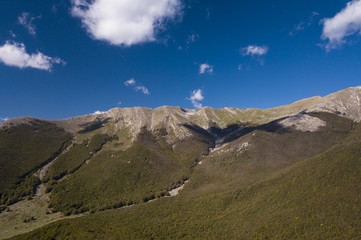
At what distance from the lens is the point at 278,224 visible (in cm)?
10294

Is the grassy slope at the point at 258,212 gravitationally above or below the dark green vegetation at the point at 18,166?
below

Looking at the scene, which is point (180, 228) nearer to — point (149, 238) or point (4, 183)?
point (149, 238)

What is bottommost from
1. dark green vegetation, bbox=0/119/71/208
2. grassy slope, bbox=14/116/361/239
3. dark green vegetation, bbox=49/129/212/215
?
grassy slope, bbox=14/116/361/239

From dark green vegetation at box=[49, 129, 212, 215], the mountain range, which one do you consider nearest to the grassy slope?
the mountain range

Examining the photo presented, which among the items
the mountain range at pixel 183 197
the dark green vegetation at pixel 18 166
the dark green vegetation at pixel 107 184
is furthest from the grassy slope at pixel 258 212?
the dark green vegetation at pixel 18 166

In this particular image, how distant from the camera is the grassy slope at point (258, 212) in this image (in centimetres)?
9406

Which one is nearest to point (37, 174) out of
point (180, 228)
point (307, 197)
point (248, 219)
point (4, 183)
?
point (4, 183)

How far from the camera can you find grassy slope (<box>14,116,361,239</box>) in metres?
94.1

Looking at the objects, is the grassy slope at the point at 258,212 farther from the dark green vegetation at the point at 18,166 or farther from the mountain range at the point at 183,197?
the dark green vegetation at the point at 18,166

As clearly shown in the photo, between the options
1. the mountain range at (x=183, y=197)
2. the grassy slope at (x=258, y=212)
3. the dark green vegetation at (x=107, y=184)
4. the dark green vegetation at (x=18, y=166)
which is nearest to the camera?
the grassy slope at (x=258, y=212)

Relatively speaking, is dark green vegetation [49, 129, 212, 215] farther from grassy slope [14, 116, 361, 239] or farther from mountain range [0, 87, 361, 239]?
grassy slope [14, 116, 361, 239]

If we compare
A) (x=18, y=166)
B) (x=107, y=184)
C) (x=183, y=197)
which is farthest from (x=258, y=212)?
(x=18, y=166)

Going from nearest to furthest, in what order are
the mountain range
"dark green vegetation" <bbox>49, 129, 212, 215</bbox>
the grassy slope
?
1. the grassy slope
2. the mountain range
3. "dark green vegetation" <bbox>49, 129, 212, 215</bbox>

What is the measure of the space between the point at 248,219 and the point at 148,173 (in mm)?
111476
